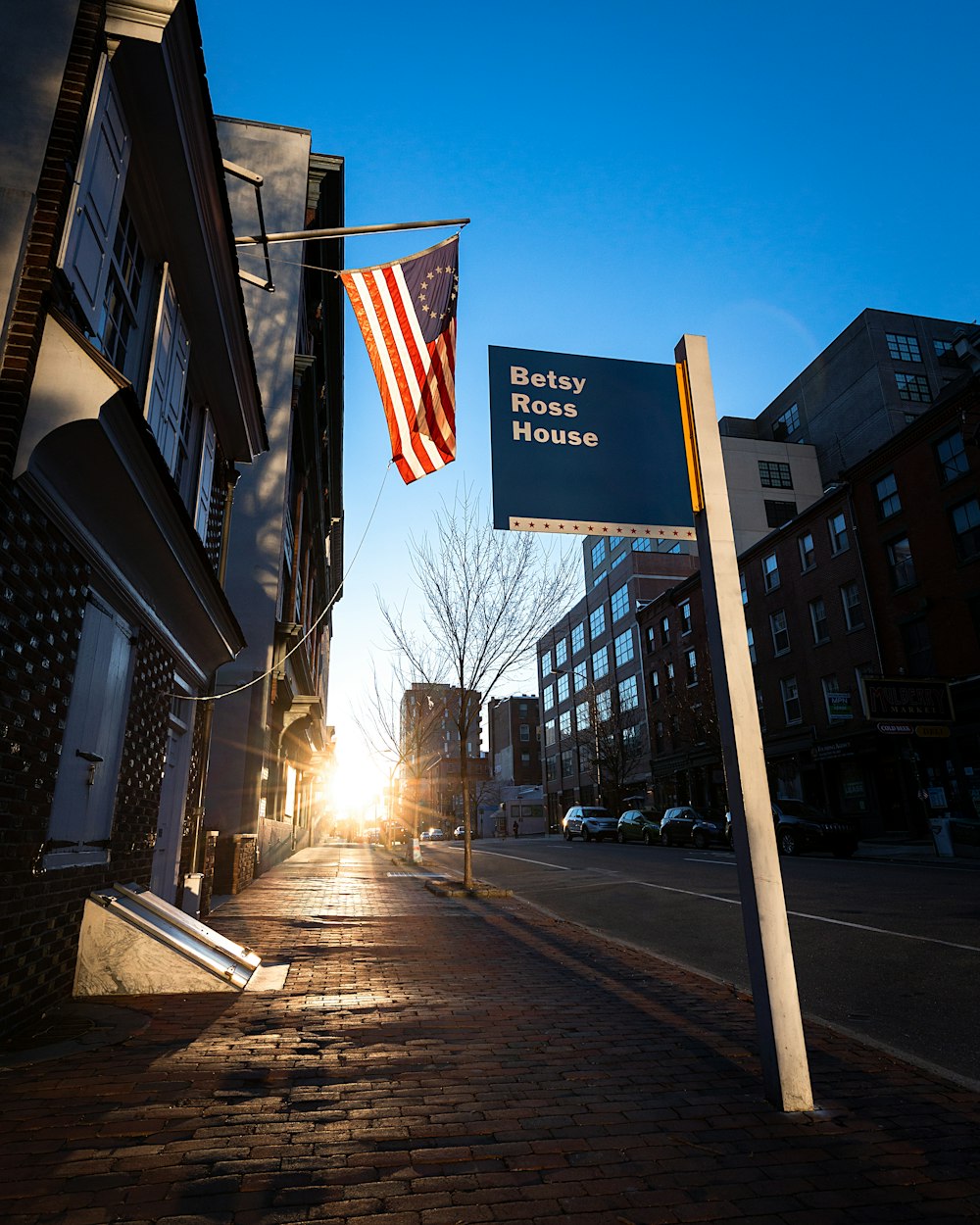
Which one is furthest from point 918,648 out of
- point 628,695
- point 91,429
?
point 628,695

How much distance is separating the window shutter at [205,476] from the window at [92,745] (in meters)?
3.13

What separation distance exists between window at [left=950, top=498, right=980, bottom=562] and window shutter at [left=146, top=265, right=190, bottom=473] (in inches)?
974

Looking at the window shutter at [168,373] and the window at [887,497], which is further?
the window at [887,497]

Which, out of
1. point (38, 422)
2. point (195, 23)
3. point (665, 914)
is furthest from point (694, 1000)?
point (195, 23)

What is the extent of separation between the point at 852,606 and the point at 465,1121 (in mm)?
30780

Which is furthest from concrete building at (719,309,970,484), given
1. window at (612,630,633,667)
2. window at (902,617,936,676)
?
window at (612,630,633,667)

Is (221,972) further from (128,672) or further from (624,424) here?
(624,424)

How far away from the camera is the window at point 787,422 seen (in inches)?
1961

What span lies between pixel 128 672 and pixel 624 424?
16.5 feet

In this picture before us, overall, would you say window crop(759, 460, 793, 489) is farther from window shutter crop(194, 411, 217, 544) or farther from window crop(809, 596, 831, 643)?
window shutter crop(194, 411, 217, 544)

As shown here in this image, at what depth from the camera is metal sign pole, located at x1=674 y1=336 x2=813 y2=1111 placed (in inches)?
144

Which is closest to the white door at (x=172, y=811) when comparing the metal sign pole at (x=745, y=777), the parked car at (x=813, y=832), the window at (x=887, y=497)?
the metal sign pole at (x=745, y=777)

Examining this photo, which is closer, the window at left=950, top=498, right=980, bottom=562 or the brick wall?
the brick wall

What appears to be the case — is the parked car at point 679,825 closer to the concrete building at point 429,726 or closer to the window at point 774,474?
the concrete building at point 429,726
